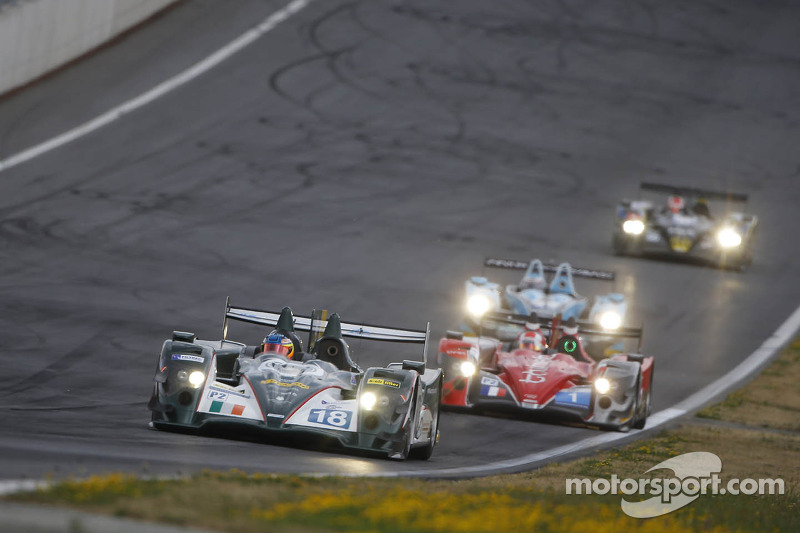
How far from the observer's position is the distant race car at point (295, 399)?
1257 cm

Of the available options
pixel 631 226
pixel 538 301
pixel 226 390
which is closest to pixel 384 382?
pixel 226 390

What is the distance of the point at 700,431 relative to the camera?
17.7 meters

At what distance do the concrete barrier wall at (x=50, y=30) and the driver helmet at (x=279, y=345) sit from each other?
22.3m

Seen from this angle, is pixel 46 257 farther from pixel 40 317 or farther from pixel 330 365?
pixel 330 365

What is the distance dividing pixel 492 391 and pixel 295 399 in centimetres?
466

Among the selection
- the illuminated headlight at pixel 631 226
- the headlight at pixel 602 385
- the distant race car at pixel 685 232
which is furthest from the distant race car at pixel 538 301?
the distant race car at pixel 685 232

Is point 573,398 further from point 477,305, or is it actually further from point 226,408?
point 226,408

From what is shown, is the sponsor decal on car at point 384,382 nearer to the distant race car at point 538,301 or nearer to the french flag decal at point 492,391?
the french flag decal at point 492,391

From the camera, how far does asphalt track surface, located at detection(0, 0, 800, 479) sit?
667 inches

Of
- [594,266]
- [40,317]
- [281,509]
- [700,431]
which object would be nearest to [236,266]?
[40,317]

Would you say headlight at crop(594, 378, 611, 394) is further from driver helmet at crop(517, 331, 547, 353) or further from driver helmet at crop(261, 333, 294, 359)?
driver helmet at crop(261, 333, 294, 359)

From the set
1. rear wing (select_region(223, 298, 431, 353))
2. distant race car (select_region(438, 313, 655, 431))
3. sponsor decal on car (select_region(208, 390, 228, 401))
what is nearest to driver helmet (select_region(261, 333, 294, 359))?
rear wing (select_region(223, 298, 431, 353))

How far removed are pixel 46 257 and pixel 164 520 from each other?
17.5 meters

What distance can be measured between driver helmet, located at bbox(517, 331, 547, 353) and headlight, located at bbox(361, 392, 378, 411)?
220 inches
